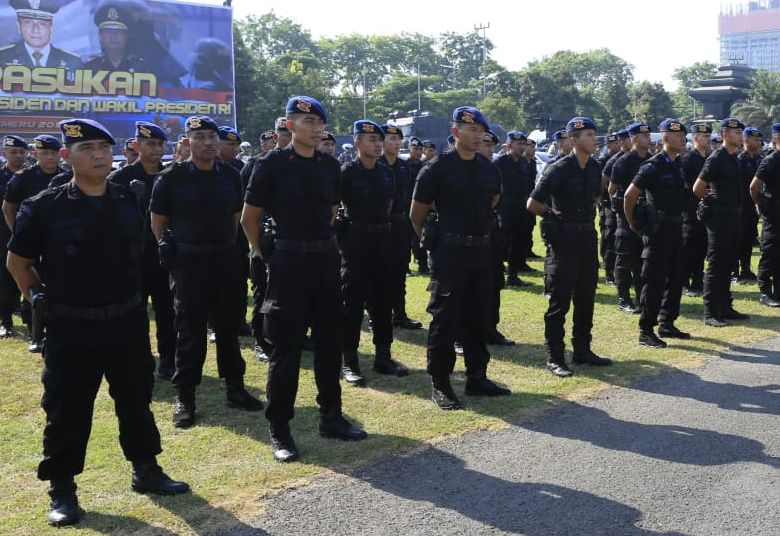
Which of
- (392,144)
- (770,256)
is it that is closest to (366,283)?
(392,144)

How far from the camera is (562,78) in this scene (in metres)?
65.8

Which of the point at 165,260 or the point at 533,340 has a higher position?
the point at 165,260

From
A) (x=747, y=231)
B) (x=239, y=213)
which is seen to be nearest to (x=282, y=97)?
(x=747, y=231)

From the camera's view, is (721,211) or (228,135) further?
(721,211)

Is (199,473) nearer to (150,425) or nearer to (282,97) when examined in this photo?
(150,425)

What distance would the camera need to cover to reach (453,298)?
5898mm

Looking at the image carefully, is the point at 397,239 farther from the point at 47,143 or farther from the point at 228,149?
the point at 47,143

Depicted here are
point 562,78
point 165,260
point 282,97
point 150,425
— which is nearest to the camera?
point 150,425

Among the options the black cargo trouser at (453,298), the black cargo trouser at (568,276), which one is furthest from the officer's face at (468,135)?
the black cargo trouser at (568,276)

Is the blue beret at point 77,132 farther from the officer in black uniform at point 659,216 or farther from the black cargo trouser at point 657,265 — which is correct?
the black cargo trouser at point 657,265

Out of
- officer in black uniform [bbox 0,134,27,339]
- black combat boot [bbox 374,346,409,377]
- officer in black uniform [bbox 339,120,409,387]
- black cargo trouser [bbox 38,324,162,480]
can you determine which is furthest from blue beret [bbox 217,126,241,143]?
black cargo trouser [bbox 38,324,162,480]

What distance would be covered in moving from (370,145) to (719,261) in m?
4.46

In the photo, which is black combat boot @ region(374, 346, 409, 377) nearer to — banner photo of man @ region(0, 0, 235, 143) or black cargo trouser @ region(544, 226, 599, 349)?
black cargo trouser @ region(544, 226, 599, 349)

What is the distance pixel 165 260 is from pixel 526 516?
311cm
